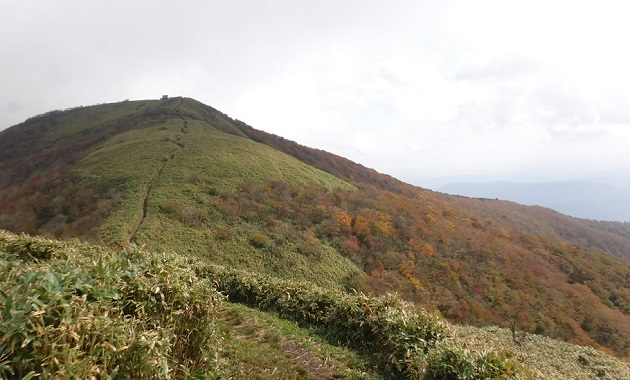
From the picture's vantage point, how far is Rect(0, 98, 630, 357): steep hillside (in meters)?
28.5

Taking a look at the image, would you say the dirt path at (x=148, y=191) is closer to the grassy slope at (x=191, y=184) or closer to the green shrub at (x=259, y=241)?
the grassy slope at (x=191, y=184)

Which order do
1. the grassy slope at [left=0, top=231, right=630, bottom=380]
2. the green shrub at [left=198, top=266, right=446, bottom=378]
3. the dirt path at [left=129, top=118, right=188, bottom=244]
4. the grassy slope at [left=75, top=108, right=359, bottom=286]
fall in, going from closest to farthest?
1. the grassy slope at [left=0, top=231, right=630, bottom=380]
2. the green shrub at [left=198, top=266, right=446, bottom=378]
3. the dirt path at [left=129, top=118, right=188, bottom=244]
4. the grassy slope at [left=75, top=108, right=359, bottom=286]

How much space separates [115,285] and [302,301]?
992 centimetres

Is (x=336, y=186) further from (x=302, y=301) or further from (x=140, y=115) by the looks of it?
(x=140, y=115)

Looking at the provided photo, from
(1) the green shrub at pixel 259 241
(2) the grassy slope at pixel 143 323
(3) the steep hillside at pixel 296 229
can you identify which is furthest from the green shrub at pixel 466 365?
(1) the green shrub at pixel 259 241

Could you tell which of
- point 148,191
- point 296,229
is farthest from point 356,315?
point 148,191

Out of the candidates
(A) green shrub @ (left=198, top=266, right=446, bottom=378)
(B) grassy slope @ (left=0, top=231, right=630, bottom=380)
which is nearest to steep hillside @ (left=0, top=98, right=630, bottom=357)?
(A) green shrub @ (left=198, top=266, right=446, bottom=378)

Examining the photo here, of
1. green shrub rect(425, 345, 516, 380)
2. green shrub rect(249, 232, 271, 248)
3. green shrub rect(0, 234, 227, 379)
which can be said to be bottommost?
green shrub rect(249, 232, 271, 248)

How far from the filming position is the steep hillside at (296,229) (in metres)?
28.5

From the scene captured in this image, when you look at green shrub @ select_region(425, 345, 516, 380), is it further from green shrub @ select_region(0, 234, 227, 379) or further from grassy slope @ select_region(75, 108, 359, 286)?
grassy slope @ select_region(75, 108, 359, 286)

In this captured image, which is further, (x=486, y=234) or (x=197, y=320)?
(x=486, y=234)

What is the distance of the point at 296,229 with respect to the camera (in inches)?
1380

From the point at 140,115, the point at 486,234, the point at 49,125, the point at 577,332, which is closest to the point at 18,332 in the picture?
the point at 577,332

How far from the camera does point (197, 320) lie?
22.0 feet
